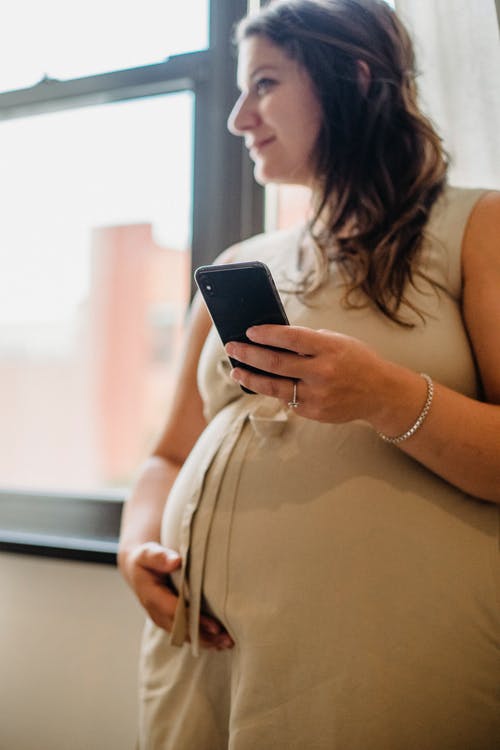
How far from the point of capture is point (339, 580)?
1.90 feet

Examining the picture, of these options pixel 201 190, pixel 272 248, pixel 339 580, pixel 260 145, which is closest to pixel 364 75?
pixel 260 145

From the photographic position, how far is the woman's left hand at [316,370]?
0.54 m

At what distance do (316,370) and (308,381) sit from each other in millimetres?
19

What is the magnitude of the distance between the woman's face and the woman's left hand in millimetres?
405

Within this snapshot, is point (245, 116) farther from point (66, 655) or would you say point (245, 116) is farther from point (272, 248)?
point (66, 655)

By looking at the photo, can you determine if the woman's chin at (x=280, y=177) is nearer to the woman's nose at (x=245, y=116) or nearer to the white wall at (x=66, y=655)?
the woman's nose at (x=245, y=116)

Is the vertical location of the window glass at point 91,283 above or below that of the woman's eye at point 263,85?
below

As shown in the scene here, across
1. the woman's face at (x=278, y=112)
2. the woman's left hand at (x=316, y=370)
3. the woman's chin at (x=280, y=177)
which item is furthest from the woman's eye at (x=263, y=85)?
the woman's left hand at (x=316, y=370)

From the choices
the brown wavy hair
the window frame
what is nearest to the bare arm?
the brown wavy hair

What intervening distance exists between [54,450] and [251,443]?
5122 millimetres

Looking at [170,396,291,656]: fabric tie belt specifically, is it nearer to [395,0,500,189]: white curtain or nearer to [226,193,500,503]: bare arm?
[226,193,500,503]: bare arm

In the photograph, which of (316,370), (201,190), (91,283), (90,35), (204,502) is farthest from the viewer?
(91,283)

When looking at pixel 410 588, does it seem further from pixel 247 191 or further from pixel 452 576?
pixel 247 191

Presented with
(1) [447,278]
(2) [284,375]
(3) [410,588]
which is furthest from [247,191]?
(3) [410,588]
